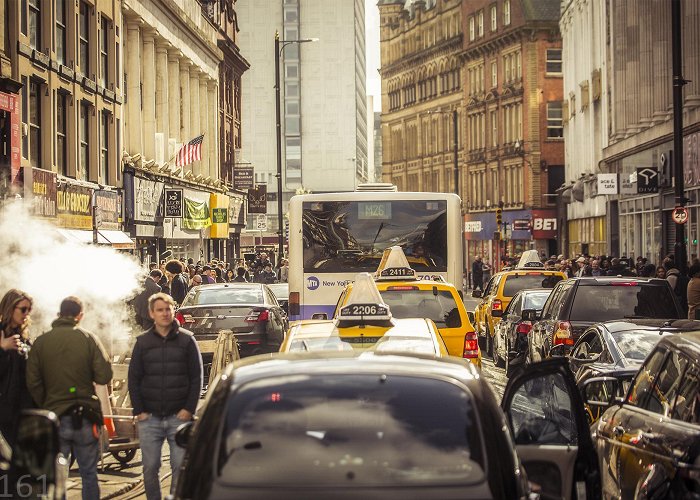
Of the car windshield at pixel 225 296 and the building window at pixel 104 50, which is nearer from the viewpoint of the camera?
the car windshield at pixel 225 296

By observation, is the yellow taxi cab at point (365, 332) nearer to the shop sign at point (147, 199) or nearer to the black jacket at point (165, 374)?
the black jacket at point (165, 374)

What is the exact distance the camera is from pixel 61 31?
34562 millimetres

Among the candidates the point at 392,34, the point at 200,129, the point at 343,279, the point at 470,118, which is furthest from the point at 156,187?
the point at 392,34

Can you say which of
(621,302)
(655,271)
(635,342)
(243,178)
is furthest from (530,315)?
(243,178)

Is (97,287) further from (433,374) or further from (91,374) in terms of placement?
(433,374)

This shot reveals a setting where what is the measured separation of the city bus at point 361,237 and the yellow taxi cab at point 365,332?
10.1 metres

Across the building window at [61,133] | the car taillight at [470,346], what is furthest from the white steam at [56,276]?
the building window at [61,133]

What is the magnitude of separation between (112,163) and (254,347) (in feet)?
63.3

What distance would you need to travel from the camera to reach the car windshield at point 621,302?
16859mm

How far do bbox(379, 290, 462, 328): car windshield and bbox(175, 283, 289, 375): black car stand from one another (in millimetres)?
4508

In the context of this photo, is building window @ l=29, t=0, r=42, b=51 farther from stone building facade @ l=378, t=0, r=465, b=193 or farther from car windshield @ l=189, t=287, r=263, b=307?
stone building facade @ l=378, t=0, r=465, b=193

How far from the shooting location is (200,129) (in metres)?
61.6

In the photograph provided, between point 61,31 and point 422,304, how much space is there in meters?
20.5

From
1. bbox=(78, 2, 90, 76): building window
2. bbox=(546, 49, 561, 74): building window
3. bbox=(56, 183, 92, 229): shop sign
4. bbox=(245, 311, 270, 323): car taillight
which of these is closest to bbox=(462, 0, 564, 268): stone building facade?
bbox=(546, 49, 561, 74): building window
